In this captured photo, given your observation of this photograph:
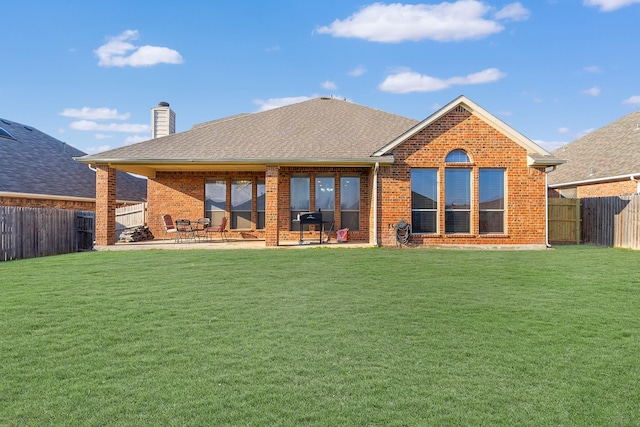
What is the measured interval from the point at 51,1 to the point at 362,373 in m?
14.5

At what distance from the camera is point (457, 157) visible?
45.0ft

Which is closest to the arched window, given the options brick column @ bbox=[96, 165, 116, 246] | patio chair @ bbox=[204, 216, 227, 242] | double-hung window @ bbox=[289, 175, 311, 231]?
double-hung window @ bbox=[289, 175, 311, 231]

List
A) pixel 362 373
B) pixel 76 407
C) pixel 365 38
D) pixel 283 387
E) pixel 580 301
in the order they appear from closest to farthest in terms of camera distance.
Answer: pixel 76 407 < pixel 283 387 < pixel 362 373 < pixel 580 301 < pixel 365 38

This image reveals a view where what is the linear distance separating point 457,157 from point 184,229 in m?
10.3

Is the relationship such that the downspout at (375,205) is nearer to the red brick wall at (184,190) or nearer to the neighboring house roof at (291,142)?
the neighboring house roof at (291,142)

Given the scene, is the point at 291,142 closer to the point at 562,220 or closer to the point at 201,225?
the point at 201,225

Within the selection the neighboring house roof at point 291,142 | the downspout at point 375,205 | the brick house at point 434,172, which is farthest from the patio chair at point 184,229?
the downspout at point 375,205

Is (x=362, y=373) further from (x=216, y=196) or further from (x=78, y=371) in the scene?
(x=216, y=196)

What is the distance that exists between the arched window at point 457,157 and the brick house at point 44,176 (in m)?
16.4

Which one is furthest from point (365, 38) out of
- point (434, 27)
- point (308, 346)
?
point (308, 346)

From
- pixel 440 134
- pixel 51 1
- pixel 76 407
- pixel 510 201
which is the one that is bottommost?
pixel 76 407

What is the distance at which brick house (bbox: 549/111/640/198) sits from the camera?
17984 mm

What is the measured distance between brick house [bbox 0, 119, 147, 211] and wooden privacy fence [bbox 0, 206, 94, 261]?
444cm

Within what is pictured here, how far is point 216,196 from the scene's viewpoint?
17172mm
